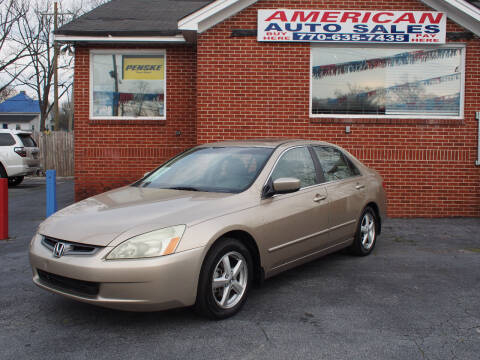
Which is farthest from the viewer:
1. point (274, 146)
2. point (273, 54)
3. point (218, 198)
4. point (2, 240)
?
point (273, 54)

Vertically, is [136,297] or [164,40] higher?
[164,40]

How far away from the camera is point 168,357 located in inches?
125

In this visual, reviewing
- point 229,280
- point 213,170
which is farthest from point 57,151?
point 229,280

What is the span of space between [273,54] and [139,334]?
6704 mm

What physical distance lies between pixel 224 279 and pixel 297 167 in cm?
168

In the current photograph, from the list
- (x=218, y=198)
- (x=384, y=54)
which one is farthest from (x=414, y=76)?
(x=218, y=198)

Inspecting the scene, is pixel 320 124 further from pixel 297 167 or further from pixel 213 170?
pixel 213 170

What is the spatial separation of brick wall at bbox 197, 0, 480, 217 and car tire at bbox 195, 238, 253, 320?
543 cm

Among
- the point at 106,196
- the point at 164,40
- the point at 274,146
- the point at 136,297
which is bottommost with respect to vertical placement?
the point at 136,297

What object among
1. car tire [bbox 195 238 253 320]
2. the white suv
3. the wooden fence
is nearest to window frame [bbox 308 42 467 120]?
car tire [bbox 195 238 253 320]

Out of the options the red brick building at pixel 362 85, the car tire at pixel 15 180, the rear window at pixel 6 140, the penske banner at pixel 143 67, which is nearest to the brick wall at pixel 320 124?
the red brick building at pixel 362 85

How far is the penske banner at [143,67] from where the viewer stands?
10203 mm

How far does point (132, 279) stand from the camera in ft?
11.0

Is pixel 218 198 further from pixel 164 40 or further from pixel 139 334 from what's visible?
pixel 164 40
